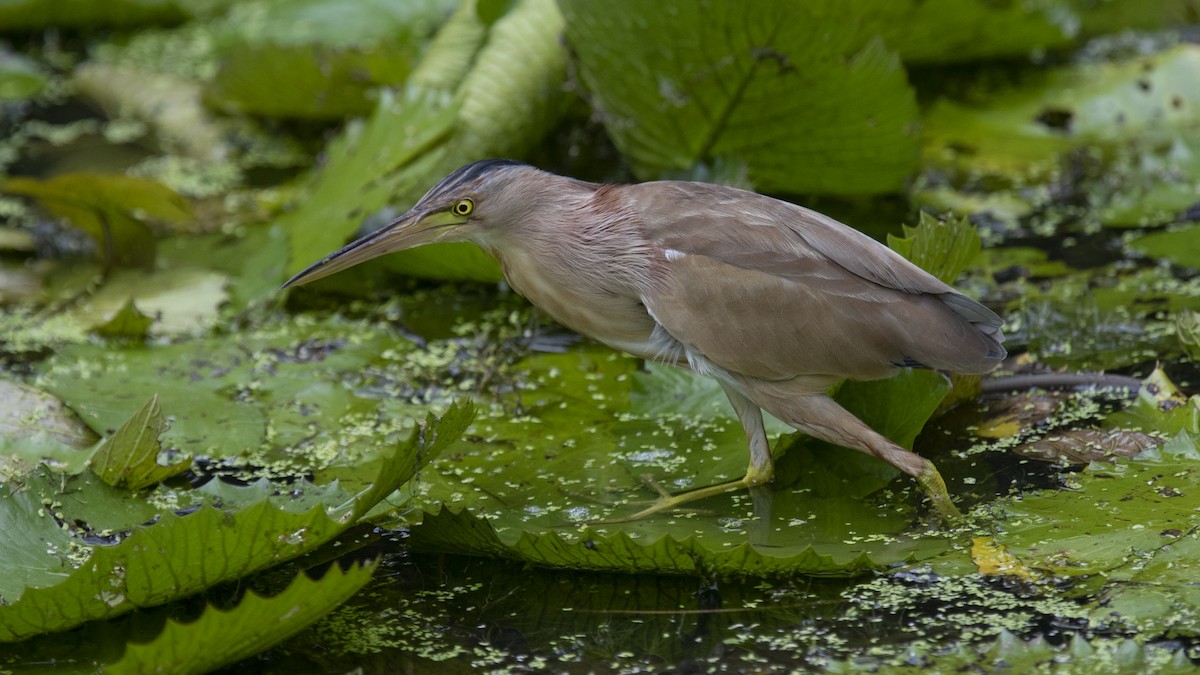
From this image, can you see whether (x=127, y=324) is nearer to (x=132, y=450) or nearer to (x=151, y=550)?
(x=132, y=450)

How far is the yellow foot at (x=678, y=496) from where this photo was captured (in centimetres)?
316

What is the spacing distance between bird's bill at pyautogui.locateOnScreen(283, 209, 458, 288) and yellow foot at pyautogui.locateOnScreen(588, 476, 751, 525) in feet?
2.67

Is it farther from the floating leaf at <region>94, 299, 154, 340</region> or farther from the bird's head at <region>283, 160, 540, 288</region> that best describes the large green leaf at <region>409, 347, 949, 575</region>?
the floating leaf at <region>94, 299, 154, 340</region>

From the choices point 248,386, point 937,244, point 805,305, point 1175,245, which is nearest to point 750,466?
point 805,305

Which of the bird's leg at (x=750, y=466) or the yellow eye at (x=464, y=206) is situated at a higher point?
the yellow eye at (x=464, y=206)

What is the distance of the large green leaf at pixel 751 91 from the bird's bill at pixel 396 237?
1.44 m

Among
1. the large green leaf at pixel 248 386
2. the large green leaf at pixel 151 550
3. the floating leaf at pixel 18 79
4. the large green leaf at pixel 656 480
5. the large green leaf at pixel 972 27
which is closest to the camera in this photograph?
the large green leaf at pixel 151 550

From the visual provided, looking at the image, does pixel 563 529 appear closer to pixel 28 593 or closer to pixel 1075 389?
pixel 28 593

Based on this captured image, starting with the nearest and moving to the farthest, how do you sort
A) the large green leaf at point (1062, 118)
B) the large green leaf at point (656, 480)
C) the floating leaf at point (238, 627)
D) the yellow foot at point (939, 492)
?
the floating leaf at point (238, 627)
the large green leaf at point (656, 480)
the yellow foot at point (939, 492)
the large green leaf at point (1062, 118)

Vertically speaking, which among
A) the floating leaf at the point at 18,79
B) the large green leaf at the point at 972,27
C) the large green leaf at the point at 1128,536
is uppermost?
the floating leaf at the point at 18,79

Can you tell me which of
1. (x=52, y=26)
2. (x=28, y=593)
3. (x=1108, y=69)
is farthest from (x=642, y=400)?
(x=52, y=26)

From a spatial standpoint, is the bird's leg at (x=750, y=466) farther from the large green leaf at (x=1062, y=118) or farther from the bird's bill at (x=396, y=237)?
the large green leaf at (x=1062, y=118)

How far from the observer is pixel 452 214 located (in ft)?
10.8

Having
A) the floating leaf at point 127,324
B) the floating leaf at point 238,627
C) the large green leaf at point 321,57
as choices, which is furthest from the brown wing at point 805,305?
the large green leaf at point 321,57
